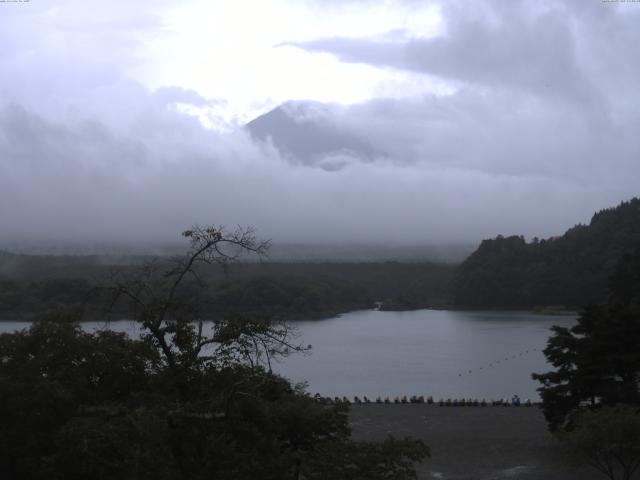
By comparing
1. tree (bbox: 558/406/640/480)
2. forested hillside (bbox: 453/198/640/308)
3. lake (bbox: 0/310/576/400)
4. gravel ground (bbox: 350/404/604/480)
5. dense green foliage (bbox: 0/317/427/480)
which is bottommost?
lake (bbox: 0/310/576/400)

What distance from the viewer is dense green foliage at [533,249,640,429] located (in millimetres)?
13984

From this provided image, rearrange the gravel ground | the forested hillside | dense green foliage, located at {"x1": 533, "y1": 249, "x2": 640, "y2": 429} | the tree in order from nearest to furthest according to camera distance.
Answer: the tree < the gravel ground < dense green foliage, located at {"x1": 533, "y1": 249, "x2": 640, "y2": 429} < the forested hillside

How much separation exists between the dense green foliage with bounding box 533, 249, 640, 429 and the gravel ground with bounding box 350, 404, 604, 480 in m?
0.87

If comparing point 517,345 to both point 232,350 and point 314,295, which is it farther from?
point 232,350

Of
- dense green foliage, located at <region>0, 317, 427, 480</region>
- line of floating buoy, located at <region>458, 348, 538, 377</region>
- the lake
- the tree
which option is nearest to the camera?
dense green foliage, located at <region>0, 317, 427, 480</region>

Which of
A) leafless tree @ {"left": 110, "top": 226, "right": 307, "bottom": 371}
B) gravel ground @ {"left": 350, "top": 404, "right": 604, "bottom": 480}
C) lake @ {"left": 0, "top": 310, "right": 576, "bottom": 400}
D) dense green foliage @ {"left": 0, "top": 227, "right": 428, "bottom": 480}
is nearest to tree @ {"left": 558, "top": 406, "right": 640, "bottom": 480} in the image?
gravel ground @ {"left": 350, "top": 404, "right": 604, "bottom": 480}

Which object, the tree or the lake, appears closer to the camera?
the tree

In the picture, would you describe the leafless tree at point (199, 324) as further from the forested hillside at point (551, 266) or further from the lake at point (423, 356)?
the forested hillside at point (551, 266)

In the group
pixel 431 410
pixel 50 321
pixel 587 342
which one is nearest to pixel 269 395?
pixel 50 321

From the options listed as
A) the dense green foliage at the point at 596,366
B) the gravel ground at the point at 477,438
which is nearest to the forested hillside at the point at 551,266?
the gravel ground at the point at 477,438

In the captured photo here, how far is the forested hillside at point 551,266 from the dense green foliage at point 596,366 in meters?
46.7

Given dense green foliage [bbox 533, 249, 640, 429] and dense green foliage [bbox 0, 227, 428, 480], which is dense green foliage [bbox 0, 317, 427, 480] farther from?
dense green foliage [bbox 533, 249, 640, 429]

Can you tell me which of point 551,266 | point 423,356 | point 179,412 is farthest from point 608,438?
point 551,266

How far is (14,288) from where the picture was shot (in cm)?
4588
